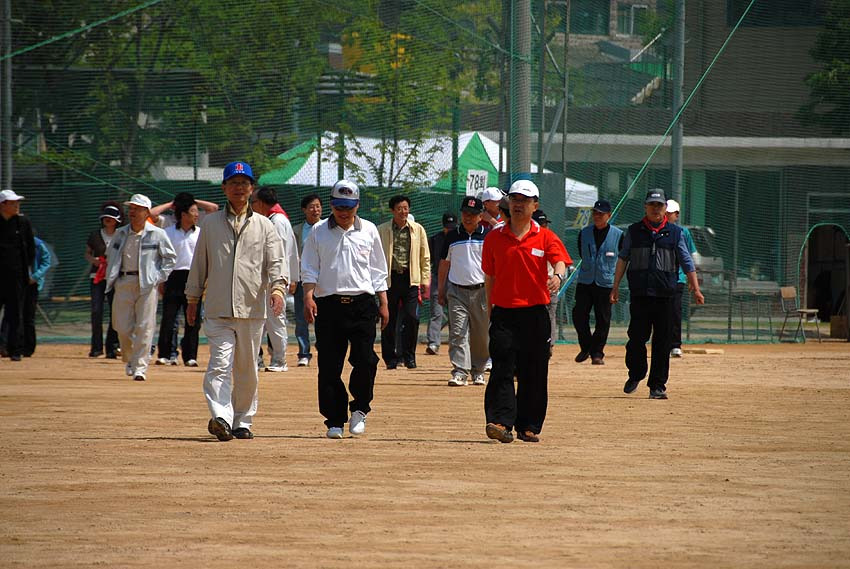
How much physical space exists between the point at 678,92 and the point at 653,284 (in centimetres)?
1181

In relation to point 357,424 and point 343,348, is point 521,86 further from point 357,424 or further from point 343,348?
point 357,424

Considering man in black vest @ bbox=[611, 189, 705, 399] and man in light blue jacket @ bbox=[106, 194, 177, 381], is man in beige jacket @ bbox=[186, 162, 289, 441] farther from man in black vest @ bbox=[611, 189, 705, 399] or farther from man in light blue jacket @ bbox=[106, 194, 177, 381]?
man in light blue jacket @ bbox=[106, 194, 177, 381]

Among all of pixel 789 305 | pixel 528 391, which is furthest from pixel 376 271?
pixel 789 305

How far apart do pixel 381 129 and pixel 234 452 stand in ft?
51.2

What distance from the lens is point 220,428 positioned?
36.0 ft

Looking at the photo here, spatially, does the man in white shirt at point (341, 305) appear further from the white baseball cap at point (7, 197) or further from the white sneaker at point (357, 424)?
the white baseball cap at point (7, 197)

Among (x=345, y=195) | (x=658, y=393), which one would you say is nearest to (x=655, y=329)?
(x=658, y=393)

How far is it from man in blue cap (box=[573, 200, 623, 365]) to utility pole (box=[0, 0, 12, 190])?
32.7 ft

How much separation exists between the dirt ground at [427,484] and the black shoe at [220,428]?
0.16m

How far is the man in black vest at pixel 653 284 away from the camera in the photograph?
1466 cm

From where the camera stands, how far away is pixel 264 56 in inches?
1006

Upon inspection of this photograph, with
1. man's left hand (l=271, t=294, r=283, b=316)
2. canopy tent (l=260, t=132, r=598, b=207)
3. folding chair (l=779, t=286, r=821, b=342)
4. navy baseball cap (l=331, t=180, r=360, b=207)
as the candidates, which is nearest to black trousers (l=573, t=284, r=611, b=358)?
canopy tent (l=260, t=132, r=598, b=207)

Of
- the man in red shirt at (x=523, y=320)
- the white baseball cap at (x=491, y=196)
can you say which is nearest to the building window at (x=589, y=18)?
the white baseball cap at (x=491, y=196)

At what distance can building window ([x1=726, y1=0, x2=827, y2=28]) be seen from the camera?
26156mm
